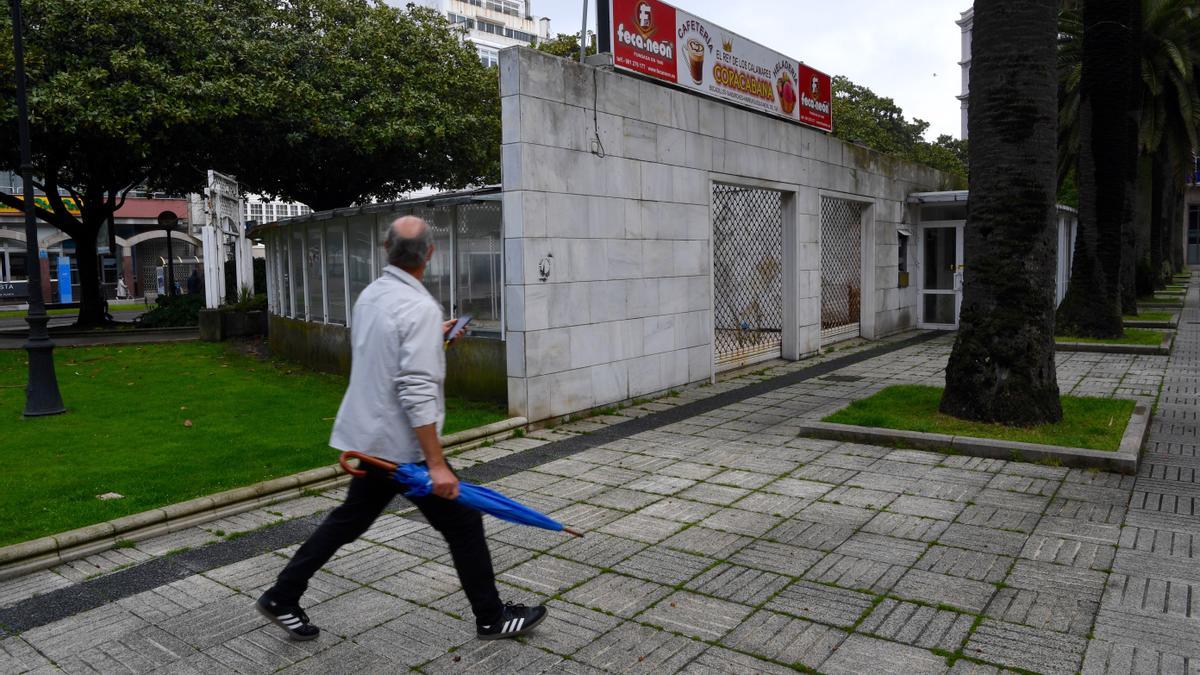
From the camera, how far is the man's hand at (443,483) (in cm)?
340

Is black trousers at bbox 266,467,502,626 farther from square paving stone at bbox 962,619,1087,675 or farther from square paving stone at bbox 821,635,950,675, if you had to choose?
square paving stone at bbox 962,619,1087,675

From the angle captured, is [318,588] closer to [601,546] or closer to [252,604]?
[252,604]

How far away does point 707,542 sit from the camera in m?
5.09

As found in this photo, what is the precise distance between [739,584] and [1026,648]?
1.35 meters

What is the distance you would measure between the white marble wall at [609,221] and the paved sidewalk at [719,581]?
2.01 m

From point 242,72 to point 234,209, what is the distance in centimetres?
361

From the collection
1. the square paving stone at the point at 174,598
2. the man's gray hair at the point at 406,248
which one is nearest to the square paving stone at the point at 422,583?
the square paving stone at the point at 174,598

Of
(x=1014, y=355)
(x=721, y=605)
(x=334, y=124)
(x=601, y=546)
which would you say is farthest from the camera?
(x=334, y=124)

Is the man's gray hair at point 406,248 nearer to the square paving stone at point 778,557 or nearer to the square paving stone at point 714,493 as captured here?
the square paving stone at point 778,557

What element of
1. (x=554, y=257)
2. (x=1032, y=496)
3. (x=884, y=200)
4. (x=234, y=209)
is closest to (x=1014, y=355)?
(x=1032, y=496)

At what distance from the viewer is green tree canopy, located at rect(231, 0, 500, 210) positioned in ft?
68.5

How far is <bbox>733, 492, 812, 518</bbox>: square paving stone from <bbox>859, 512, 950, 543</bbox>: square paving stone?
1.69 feet

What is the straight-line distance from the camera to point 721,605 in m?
4.16

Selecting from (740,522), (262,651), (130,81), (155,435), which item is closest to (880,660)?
(740,522)
